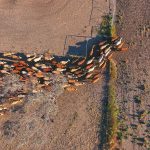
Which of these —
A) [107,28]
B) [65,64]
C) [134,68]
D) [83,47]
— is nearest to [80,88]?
[65,64]

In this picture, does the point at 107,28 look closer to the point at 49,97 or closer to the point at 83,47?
the point at 83,47

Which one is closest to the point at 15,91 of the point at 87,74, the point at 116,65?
the point at 87,74

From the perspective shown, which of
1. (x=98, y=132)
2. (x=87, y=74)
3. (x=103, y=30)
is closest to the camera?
(x=98, y=132)

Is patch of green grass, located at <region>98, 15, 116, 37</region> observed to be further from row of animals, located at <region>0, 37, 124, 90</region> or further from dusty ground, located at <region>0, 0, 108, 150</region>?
row of animals, located at <region>0, 37, 124, 90</region>

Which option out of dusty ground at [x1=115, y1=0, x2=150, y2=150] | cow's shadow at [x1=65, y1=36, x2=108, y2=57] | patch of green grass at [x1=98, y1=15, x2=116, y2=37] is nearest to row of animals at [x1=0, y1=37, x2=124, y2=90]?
cow's shadow at [x1=65, y1=36, x2=108, y2=57]

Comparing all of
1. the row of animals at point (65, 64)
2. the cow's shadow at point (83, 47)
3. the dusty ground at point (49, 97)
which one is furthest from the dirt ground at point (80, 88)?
A: the row of animals at point (65, 64)

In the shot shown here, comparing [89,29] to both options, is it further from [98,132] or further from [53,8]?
[98,132]
